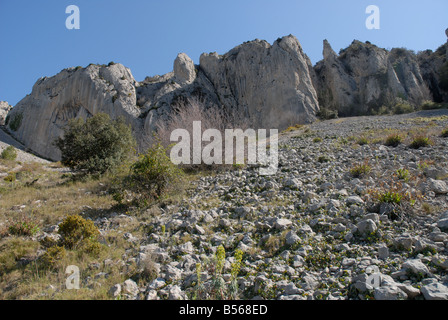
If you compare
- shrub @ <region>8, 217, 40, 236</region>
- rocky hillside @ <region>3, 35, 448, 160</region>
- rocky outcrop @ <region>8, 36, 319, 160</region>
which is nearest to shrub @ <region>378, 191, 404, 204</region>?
shrub @ <region>8, 217, 40, 236</region>

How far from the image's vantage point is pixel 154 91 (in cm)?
4644

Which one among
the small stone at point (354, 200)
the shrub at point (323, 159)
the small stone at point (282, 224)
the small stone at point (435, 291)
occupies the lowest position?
the small stone at point (435, 291)

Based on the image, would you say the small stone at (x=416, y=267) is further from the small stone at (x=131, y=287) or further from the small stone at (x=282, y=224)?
the small stone at (x=131, y=287)

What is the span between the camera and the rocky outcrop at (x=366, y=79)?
4253 cm

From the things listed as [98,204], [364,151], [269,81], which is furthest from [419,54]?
[98,204]

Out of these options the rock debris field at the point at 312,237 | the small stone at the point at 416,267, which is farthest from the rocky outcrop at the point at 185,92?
the small stone at the point at 416,267

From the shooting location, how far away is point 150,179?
7.66 meters

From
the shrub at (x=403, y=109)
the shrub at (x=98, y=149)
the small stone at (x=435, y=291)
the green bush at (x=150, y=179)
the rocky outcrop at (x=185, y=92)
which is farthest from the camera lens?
the rocky outcrop at (x=185, y=92)

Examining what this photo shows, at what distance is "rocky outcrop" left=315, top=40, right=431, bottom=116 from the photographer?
42.5m

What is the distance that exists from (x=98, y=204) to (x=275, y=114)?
38.4m

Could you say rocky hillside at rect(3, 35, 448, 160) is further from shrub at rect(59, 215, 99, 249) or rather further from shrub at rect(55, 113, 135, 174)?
shrub at rect(59, 215, 99, 249)

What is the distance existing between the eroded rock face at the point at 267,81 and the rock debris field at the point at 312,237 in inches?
1319

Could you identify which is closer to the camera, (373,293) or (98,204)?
(373,293)
